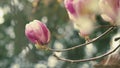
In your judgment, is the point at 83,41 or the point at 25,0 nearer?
the point at 83,41

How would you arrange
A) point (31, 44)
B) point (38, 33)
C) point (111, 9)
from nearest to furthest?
point (111, 9)
point (38, 33)
point (31, 44)

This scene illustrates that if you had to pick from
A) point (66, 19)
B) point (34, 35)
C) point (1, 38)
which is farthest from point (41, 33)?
point (1, 38)

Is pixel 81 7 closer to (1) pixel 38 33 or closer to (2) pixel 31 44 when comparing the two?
(1) pixel 38 33

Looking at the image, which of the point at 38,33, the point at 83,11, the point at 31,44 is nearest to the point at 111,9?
the point at 83,11

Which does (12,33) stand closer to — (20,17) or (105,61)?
(20,17)

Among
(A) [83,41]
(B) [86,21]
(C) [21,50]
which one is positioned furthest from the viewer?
(C) [21,50]

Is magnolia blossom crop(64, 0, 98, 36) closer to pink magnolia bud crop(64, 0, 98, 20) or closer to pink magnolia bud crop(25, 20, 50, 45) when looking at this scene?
pink magnolia bud crop(64, 0, 98, 20)

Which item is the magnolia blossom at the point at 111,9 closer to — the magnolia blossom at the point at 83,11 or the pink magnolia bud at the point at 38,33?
the magnolia blossom at the point at 83,11
